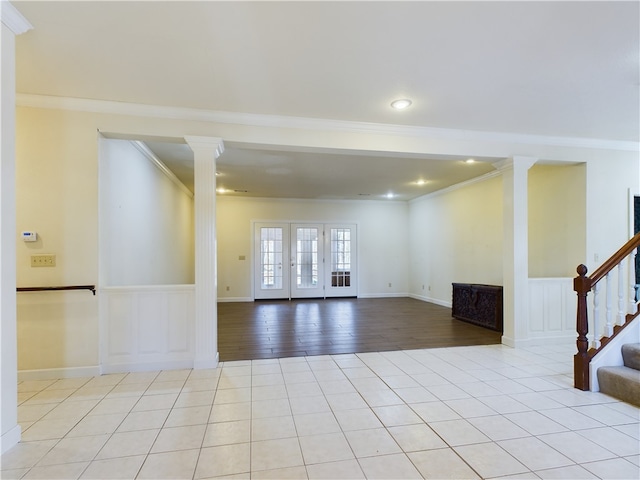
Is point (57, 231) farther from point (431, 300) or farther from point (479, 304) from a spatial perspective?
point (431, 300)

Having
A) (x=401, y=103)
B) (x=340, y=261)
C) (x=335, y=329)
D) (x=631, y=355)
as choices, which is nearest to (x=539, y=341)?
(x=631, y=355)

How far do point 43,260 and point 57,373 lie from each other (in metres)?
1.06

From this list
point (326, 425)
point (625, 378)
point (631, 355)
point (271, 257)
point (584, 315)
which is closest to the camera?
point (326, 425)

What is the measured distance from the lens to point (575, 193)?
435 cm

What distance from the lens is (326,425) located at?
2209mm

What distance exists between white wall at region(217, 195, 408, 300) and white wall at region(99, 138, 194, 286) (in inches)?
66.4

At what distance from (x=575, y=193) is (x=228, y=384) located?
16.1ft

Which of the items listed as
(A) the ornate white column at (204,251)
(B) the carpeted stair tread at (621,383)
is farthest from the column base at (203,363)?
(B) the carpeted stair tread at (621,383)

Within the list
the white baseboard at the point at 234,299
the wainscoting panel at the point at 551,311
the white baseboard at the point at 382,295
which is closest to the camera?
the wainscoting panel at the point at 551,311

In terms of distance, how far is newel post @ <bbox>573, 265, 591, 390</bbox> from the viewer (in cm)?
276

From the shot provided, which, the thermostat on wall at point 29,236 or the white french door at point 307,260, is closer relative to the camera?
the thermostat on wall at point 29,236

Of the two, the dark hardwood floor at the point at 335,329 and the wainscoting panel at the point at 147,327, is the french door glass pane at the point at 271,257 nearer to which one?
the dark hardwood floor at the point at 335,329

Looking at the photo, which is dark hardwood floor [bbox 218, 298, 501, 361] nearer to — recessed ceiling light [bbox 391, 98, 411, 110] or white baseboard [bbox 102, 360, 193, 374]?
white baseboard [bbox 102, 360, 193, 374]

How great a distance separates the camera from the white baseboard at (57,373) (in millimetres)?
2949
